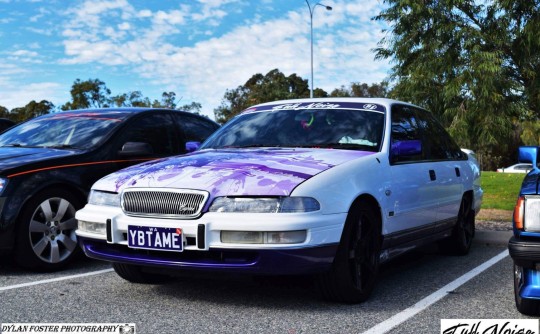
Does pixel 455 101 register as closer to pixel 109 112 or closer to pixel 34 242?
pixel 109 112

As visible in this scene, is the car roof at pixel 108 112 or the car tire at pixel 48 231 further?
the car roof at pixel 108 112

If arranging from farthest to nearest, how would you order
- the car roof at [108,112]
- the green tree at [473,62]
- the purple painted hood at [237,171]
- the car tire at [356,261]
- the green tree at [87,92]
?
the green tree at [87,92] → the green tree at [473,62] → the car roof at [108,112] → the car tire at [356,261] → the purple painted hood at [237,171]

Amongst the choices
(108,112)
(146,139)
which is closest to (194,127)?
(146,139)

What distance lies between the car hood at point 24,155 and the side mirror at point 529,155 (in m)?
3.84

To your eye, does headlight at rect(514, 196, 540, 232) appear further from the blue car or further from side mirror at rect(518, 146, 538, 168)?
side mirror at rect(518, 146, 538, 168)

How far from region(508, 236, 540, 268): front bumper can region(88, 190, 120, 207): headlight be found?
2536mm

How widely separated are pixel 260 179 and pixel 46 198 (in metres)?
2.39

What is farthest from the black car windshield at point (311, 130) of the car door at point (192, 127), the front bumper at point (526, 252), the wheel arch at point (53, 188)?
the car door at point (192, 127)

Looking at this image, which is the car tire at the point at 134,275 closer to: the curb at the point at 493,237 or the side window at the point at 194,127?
the side window at the point at 194,127

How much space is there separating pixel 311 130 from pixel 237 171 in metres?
1.16

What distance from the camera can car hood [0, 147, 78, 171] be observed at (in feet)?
17.2

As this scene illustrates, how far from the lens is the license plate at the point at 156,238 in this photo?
3.85m

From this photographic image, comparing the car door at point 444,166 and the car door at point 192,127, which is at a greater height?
the car door at point 192,127

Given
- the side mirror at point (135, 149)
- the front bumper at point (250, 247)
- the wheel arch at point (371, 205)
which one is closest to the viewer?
the front bumper at point (250, 247)
